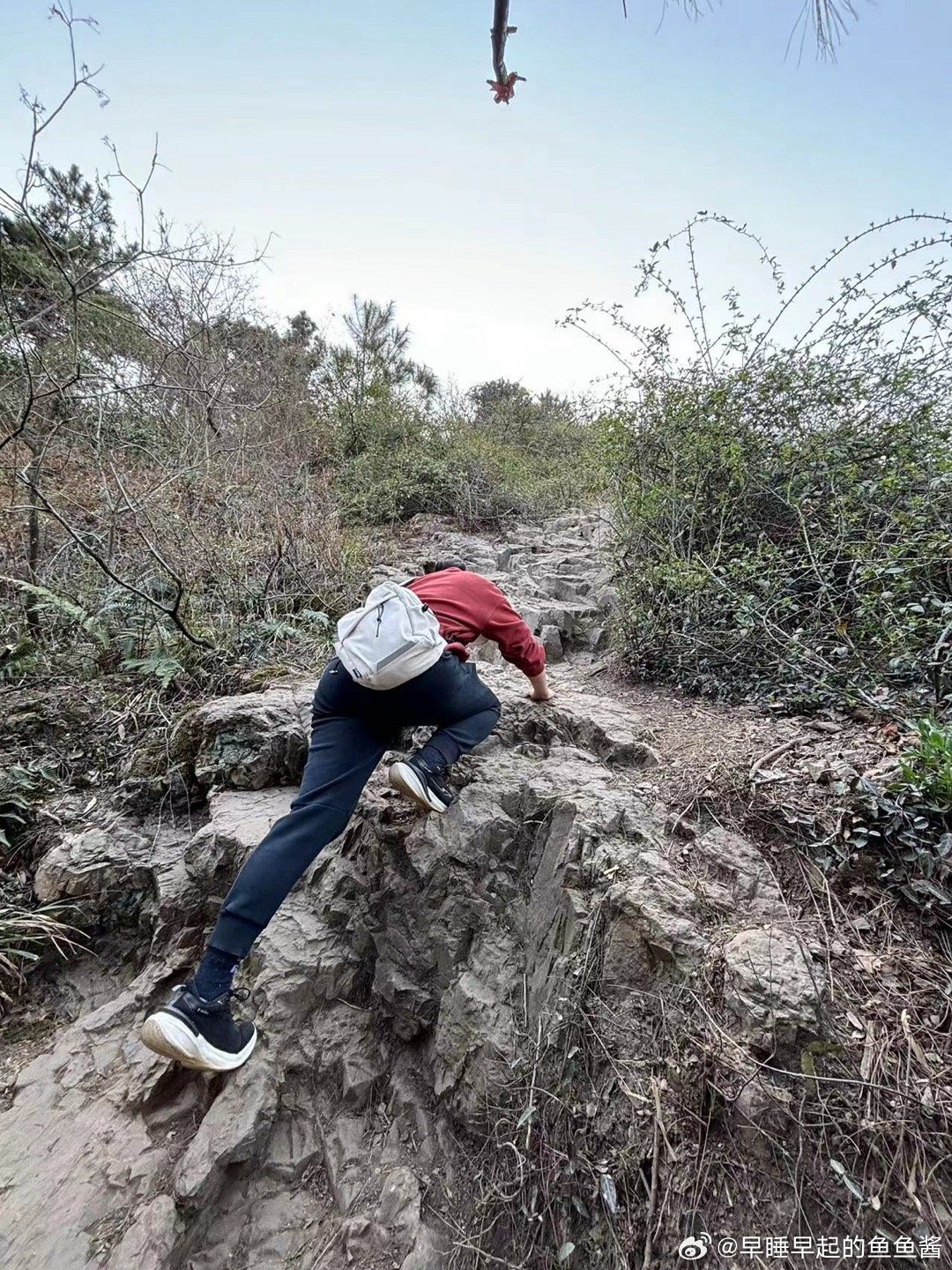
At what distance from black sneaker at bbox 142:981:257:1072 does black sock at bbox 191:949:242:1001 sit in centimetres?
3

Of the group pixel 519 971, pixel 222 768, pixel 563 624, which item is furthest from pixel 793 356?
pixel 222 768

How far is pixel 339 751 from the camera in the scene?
6.45 ft

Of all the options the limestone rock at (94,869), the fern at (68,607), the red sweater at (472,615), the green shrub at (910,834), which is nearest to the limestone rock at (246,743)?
the limestone rock at (94,869)

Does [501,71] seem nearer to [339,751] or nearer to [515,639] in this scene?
[515,639]

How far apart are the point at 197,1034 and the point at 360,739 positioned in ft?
3.47

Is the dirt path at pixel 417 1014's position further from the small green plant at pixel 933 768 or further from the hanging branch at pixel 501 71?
the hanging branch at pixel 501 71

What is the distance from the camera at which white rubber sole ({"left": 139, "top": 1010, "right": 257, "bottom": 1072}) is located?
5.30ft

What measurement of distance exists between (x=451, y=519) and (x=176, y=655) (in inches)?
191

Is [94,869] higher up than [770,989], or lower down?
higher up

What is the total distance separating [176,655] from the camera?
350 centimetres

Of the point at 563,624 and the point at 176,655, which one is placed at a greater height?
the point at 176,655

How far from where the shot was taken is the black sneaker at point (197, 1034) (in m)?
1.62

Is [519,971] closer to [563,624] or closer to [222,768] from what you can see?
[222,768]

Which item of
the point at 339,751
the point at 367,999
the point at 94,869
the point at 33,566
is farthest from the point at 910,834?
the point at 33,566
